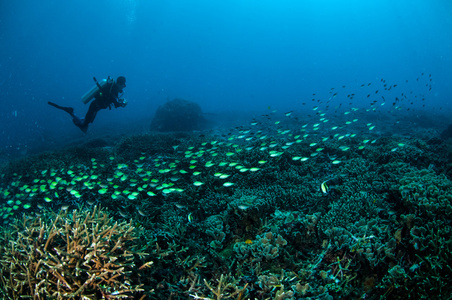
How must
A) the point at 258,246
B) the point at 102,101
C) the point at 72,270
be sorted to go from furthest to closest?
the point at 102,101, the point at 258,246, the point at 72,270

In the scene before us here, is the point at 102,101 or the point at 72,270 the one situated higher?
the point at 102,101

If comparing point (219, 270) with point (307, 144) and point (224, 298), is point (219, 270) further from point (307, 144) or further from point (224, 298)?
point (307, 144)

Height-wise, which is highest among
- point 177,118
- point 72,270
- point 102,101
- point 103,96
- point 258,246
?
point 103,96

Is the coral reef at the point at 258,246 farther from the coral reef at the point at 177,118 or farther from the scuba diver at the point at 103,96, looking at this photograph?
the coral reef at the point at 177,118

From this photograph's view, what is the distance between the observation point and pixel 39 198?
27.2 feet

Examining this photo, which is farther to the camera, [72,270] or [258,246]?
[258,246]

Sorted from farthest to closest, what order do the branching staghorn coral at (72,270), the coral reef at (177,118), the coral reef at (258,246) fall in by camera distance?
the coral reef at (177,118) → the coral reef at (258,246) → the branching staghorn coral at (72,270)

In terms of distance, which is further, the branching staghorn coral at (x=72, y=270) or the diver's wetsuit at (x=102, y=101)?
the diver's wetsuit at (x=102, y=101)

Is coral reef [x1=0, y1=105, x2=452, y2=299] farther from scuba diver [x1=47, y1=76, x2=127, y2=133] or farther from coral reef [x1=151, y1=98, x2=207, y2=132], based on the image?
coral reef [x1=151, y1=98, x2=207, y2=132]

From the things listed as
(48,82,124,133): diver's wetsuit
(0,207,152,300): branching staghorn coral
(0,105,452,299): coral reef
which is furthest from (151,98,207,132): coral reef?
(0,207,152,300): branching staghorn coral

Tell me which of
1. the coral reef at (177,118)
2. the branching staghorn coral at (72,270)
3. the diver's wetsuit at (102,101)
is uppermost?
the diver's wetsuit at (102,101)

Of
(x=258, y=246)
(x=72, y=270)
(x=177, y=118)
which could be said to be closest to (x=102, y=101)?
(x=177, y=118)

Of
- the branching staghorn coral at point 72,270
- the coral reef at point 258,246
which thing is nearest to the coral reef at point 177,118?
the coral reef at point 258,246

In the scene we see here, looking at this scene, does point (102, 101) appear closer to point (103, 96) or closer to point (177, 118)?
point (103, 96)
